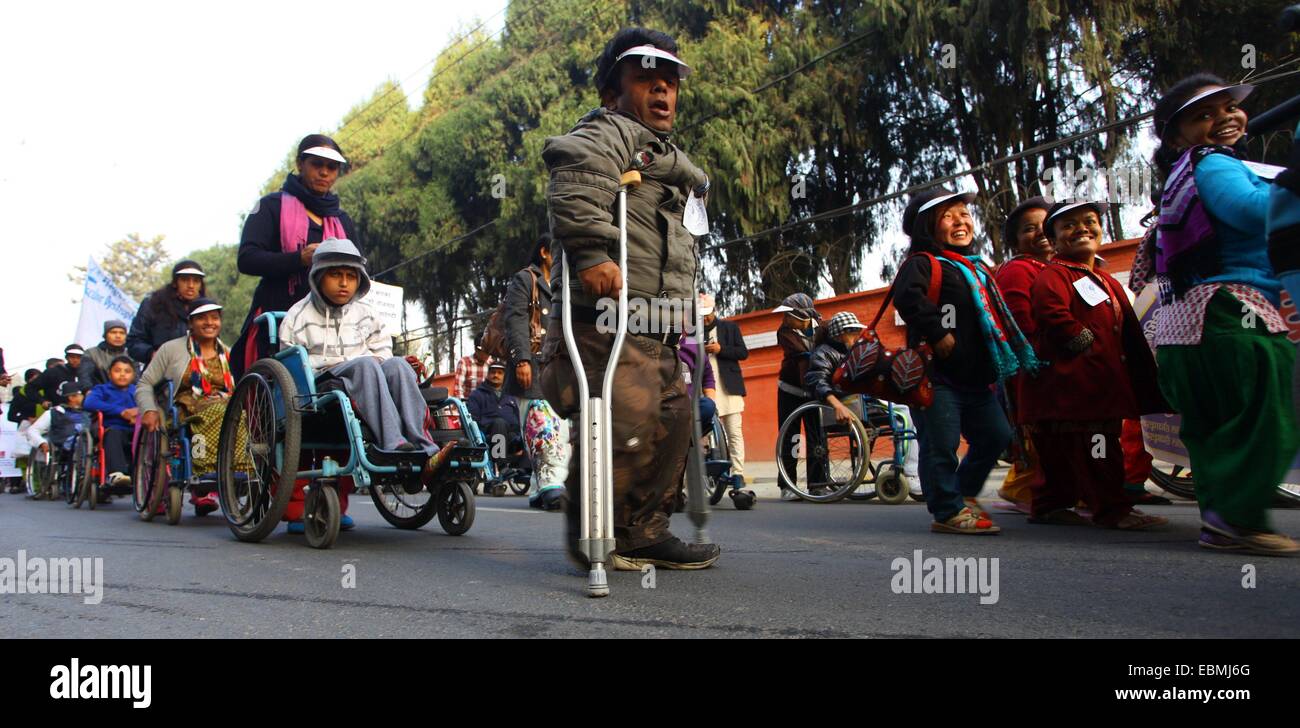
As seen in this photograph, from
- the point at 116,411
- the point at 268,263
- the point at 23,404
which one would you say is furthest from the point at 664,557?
the point at 23,404

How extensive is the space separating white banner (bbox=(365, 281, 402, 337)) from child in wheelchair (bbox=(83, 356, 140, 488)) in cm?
427

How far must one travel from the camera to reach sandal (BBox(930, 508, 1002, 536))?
5469 millimetres

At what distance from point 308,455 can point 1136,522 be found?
442 centimetres

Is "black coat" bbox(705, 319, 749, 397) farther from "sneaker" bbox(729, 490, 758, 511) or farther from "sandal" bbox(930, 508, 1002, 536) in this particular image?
"sandal" bbox(930, 508, 1002, 536)

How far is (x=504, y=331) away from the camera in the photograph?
7684mm

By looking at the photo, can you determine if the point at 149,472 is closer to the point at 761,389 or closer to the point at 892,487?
the point at 892,487

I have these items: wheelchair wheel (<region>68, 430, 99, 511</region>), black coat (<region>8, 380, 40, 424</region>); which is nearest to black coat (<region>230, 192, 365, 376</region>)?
wheelchair wheel (<region>68, 430, 99, 511</region>)

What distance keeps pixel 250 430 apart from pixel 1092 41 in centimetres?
1434

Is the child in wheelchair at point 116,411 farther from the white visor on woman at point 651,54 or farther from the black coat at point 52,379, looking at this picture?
the white visor on woman at point 651,54

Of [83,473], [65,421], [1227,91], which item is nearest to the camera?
[1227,91]

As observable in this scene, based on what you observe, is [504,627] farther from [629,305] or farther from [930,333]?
[930,333]

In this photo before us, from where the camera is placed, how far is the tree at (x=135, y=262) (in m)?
80.5
